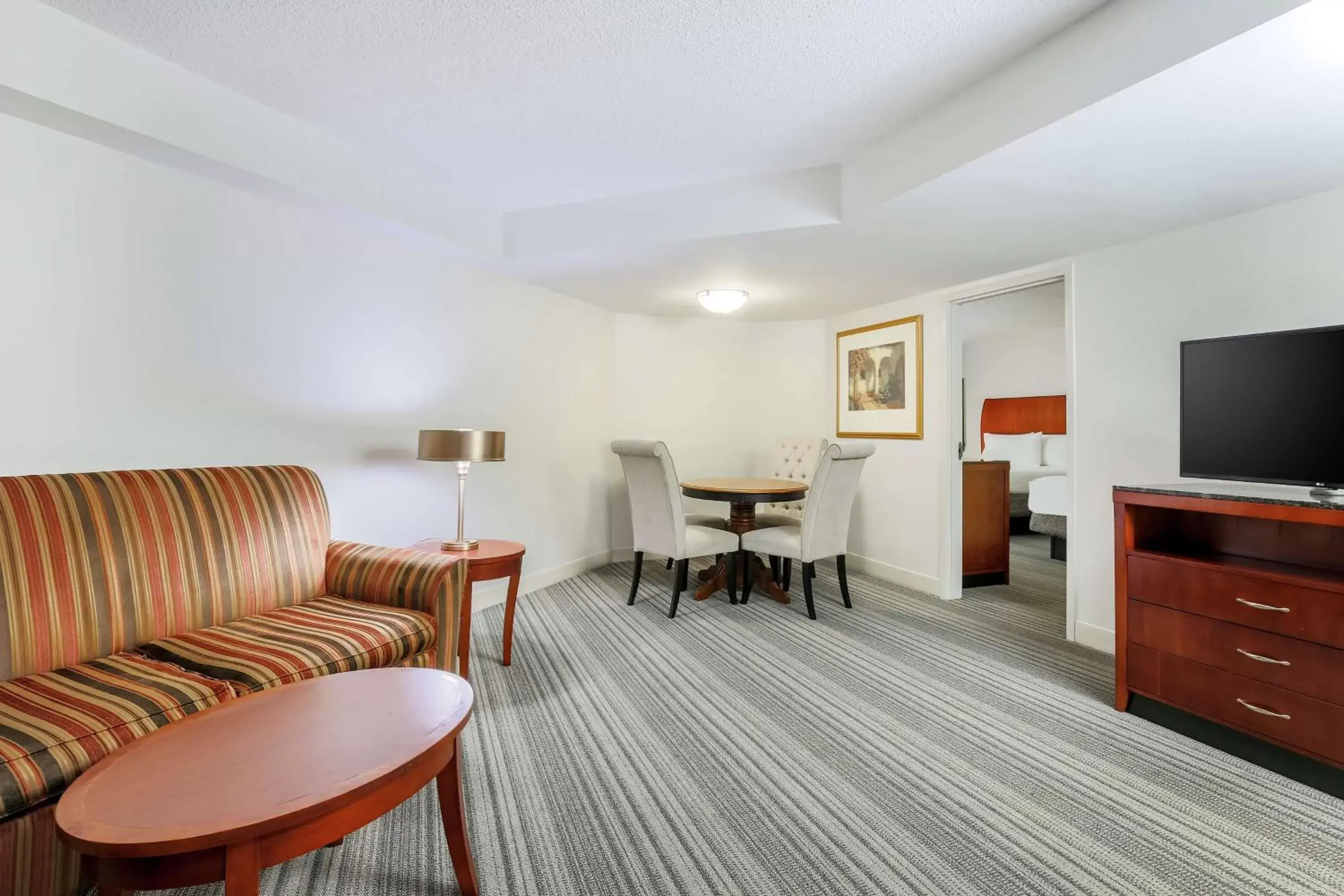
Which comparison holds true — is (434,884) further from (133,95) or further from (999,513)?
(999,513)

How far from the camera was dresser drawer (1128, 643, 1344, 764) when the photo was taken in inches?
75.4

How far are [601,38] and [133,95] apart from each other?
1.61 metres

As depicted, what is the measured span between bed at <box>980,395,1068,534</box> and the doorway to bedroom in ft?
0.03

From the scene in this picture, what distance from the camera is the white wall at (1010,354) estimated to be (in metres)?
5.71

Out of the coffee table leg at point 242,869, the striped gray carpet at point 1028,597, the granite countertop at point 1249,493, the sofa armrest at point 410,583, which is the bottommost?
the striped gray carpet at point 1028,597

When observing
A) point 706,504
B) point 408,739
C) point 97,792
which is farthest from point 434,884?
point 706,504

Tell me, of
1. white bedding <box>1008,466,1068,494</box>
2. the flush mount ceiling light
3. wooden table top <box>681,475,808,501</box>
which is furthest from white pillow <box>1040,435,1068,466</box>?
the flush mount ceiling light

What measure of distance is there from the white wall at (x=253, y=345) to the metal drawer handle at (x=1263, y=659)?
3.60 m

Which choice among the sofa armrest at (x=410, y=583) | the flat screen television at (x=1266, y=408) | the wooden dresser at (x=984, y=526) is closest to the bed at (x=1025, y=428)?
the wooden dresser at (x=984, y=526)

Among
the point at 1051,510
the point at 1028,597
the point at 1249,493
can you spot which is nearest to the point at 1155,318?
the point at 1249,493

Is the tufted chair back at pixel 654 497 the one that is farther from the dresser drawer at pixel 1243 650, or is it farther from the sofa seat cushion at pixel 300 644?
the dresser drawer at pixel 1243 650

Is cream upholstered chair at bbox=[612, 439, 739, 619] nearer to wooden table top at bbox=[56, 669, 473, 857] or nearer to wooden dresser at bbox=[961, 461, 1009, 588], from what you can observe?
wooden dresser at bbox=[961, 461, 1009, 588]

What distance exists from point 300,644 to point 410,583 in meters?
0.46

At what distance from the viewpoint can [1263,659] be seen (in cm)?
207
